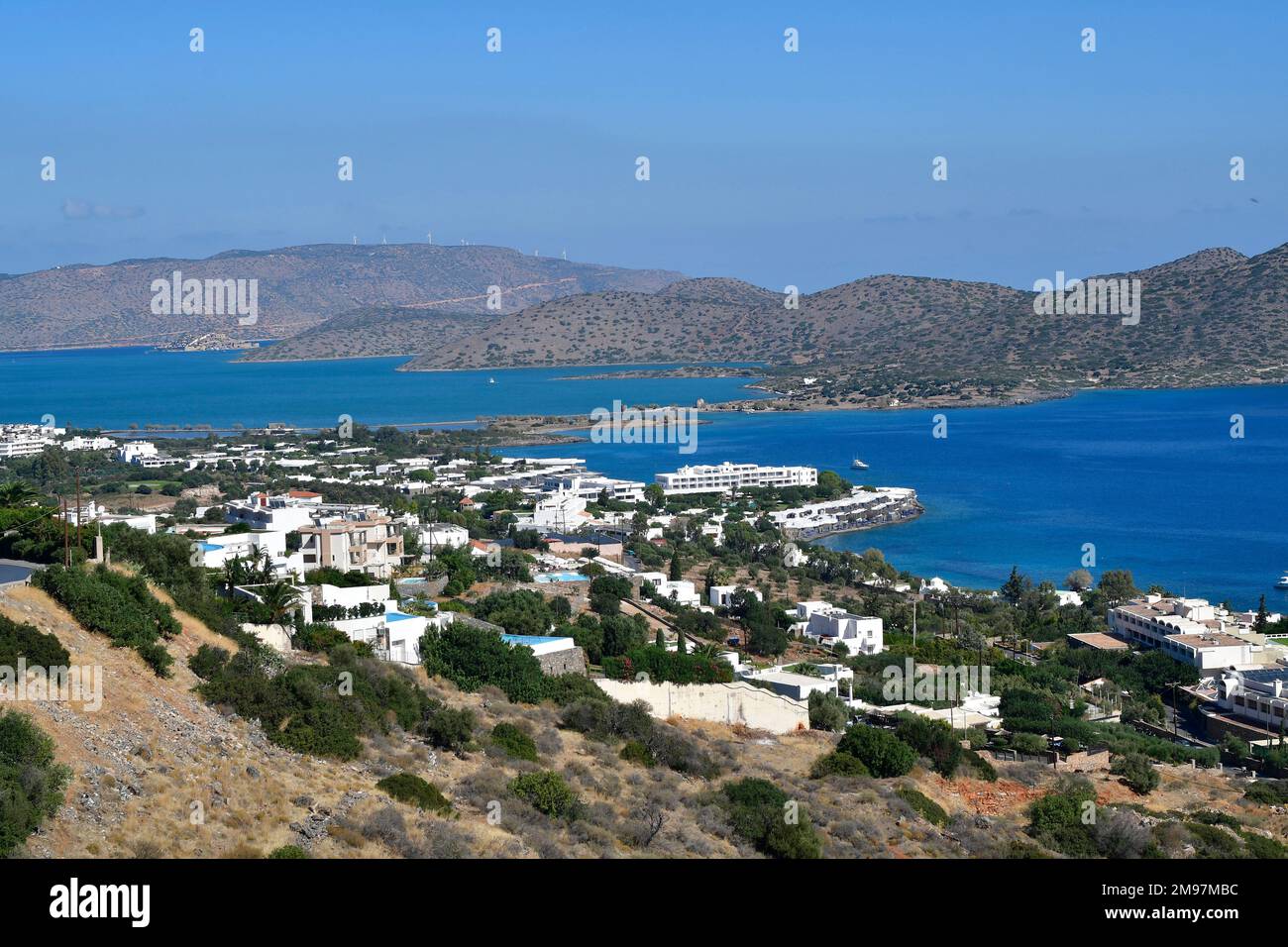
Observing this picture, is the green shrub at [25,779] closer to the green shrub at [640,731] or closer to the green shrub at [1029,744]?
the green shrub at [640,731]

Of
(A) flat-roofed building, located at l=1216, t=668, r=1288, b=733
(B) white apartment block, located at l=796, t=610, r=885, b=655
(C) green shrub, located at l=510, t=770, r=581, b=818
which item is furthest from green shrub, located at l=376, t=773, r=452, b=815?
(B) white apartment block, located at l=796, t=610, r=885, b=655

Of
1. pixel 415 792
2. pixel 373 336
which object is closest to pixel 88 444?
pixel 415 792

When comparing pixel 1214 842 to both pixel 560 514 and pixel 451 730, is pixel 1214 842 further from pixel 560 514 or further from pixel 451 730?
pixel 560 514

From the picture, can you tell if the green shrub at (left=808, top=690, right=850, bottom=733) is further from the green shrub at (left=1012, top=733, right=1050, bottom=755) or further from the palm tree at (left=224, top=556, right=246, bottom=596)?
the palm tree at (left=224, top=556, right=246, bottom=596)

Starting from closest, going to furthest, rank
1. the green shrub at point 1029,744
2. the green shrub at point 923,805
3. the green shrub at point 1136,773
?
the green shrub at point 923,805 → the green shrub at point 1136,773 → the green shrub at point 1029,744

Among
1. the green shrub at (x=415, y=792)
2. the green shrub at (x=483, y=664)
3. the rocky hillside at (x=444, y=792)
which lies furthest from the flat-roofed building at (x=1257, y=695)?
the green shrub at (x=415, y=792)

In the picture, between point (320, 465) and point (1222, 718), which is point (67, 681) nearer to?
Answer: point (1222, 718)
